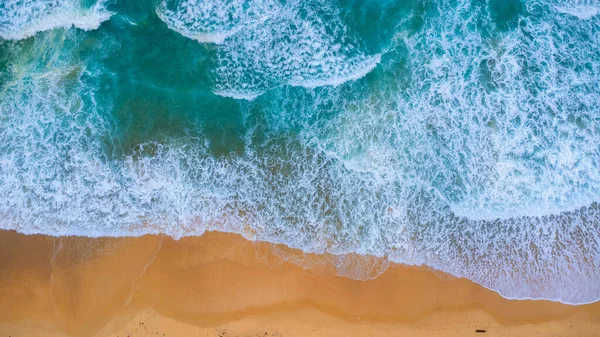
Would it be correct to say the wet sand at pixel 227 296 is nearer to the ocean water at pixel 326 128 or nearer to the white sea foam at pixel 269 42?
the ocean water at pixel 326 128

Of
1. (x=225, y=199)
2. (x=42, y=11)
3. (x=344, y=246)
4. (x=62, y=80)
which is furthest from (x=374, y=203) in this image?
(x=42, y=11)

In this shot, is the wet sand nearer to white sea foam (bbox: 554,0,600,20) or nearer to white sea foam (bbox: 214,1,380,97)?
white sea foam (bbox: 214,1,380,97)

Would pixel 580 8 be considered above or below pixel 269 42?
above

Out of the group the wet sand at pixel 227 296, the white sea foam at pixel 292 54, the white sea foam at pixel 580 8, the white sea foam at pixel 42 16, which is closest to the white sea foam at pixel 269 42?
the white sea foam at pixel 292 54

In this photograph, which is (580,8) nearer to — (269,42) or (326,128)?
(326,128)

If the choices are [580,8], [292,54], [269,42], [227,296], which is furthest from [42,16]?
[580,8]

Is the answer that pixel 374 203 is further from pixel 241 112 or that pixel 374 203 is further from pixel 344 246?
pixel 241 112
